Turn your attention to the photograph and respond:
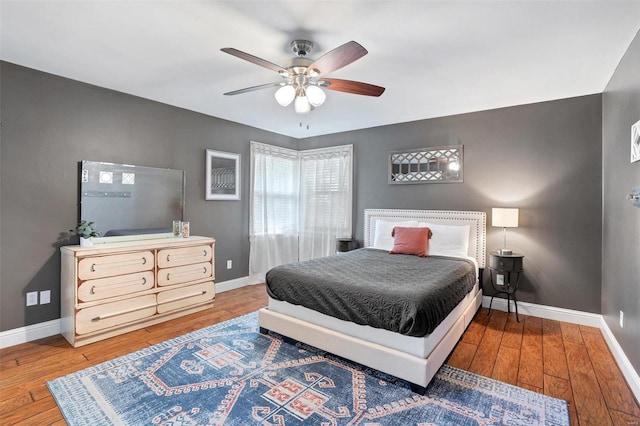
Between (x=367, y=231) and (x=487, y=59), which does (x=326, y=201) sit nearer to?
(x=367, y=231)

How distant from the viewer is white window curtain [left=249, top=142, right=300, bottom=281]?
493 cm

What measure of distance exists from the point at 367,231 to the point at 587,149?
279cm

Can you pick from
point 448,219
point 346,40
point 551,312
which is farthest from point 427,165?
point 346,40

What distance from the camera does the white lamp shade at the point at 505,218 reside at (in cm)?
351

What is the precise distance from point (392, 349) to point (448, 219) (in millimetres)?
2435

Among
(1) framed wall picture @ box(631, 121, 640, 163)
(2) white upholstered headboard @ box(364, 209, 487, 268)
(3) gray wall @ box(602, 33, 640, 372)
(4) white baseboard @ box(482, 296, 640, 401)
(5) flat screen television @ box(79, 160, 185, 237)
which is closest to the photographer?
(1) framed wall picture @ box(631, 121, 640, 163)

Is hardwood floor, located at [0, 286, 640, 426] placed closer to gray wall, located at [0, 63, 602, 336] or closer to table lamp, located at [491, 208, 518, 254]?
gray wall, located at [0, 63, 602, 336]

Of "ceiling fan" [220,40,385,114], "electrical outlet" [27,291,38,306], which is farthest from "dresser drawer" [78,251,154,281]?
"ceiling fan" [220,40,385,114]

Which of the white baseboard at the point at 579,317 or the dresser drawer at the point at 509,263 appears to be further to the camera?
the dresser drawer at the point at 509,263

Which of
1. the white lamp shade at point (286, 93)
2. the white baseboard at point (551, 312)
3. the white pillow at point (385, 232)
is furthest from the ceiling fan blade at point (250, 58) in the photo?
the white baseboard at point (551, 312)

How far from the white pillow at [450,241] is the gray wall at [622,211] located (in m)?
1.31

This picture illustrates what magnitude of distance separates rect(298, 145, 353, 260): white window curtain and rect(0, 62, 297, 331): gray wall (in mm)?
2364

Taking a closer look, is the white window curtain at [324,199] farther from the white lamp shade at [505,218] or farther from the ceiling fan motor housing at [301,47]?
the ceiling fan motor housing at [301,47]

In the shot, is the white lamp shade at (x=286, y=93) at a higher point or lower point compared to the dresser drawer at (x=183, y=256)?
higher
